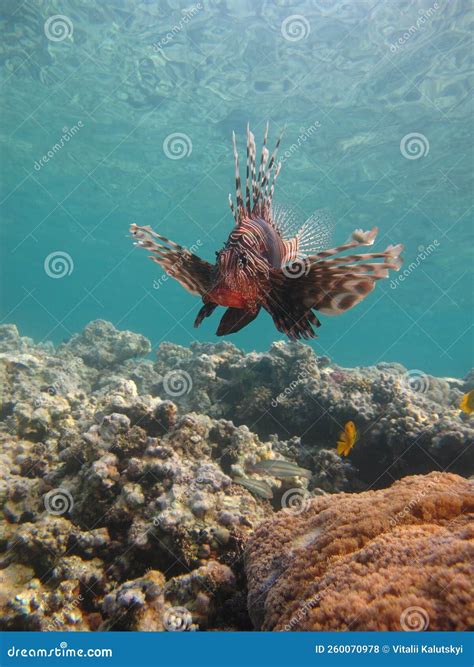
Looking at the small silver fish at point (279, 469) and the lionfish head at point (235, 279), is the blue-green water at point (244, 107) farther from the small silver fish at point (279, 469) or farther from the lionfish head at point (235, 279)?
the lionfish head at point (235, 279)

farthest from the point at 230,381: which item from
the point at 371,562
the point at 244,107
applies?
the point at 244,107

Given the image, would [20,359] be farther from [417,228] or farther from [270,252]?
[417,228]

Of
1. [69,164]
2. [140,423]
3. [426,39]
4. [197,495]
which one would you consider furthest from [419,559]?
[69,164]

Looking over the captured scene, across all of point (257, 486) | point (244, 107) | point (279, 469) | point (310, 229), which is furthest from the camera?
point (244, 107)

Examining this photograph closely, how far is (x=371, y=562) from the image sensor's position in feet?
7.41

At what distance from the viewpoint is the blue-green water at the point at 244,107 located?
1356cm

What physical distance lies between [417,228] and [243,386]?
81.6ft

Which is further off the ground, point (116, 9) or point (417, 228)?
point (417, 228)

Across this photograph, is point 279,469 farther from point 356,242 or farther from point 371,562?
point 356,242

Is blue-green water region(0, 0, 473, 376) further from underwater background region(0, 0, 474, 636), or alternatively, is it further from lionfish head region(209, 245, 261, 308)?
lionfish head region(209, 245, 261, 308)

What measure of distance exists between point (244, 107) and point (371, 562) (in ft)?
65.1

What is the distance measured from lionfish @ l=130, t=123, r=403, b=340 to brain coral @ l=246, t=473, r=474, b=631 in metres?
1.43

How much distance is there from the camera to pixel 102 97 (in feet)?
62.3

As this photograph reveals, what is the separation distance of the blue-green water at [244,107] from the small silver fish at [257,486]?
211 inches
